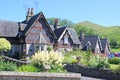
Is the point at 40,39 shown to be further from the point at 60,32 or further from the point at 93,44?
the point at 93,44

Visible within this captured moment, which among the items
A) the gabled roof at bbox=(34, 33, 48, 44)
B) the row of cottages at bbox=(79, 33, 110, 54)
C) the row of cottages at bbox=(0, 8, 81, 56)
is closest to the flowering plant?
the row of cottages at bbox=(0, 8, 81, 56)

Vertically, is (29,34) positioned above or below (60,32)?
below

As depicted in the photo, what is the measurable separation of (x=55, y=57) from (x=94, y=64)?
41.2ft

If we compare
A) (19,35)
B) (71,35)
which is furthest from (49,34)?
(71,35)

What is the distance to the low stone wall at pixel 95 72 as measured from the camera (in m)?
25.4

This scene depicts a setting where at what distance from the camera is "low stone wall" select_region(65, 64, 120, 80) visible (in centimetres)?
2539

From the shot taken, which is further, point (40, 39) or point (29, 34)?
point (40, 39)

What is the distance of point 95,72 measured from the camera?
27625 millimetres

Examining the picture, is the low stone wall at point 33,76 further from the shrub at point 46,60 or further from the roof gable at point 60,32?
the roof gable at point 60,32

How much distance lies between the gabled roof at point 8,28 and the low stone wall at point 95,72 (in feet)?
68.9

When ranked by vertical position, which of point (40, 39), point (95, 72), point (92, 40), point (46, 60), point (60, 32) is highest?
point (60, 32)

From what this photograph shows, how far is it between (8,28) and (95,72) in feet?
93.3

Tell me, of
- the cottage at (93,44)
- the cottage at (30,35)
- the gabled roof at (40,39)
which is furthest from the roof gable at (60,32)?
the cottage at (93,44)

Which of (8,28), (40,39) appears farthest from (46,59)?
(8,28)
